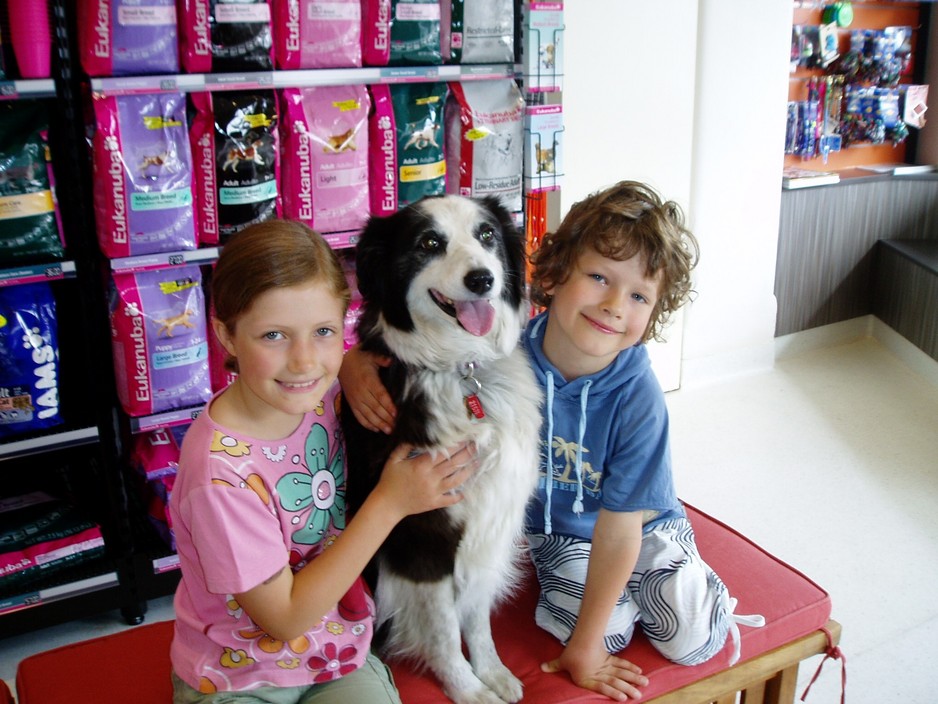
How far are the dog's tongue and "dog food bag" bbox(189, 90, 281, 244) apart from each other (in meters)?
1.13

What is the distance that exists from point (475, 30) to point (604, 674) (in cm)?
194

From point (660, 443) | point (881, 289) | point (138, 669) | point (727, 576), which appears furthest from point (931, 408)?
point (138, 669)

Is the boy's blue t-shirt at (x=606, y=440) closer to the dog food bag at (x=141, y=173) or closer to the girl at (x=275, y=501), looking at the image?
the girl at (x=275, y=501)

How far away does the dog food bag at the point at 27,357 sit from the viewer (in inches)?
86.5

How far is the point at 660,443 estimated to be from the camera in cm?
149

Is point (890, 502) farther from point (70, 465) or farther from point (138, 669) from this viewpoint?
point (70, 465)

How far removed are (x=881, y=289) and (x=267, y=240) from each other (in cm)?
408

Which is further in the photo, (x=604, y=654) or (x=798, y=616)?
(x=798, y=616)

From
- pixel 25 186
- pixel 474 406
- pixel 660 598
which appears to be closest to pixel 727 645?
pixel 660 598

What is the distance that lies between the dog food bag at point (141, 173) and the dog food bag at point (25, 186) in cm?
12

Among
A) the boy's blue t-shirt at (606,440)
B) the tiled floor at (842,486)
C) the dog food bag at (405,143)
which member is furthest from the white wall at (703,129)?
the boy's blue t-shirt at (606,440)

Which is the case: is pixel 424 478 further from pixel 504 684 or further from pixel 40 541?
pixel 40 541

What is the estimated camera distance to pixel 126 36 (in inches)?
83.9

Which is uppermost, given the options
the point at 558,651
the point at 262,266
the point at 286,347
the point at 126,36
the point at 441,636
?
the point at 126,36
